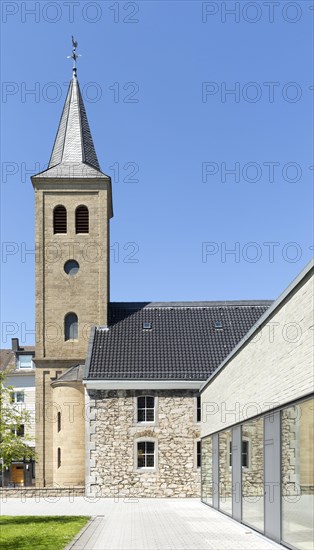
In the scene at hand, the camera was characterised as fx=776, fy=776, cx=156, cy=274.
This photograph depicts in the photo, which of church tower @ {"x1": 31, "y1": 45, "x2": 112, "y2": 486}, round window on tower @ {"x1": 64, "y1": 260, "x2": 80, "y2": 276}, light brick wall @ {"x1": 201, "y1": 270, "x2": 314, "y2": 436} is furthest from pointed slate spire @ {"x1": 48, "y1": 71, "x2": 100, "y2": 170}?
light brick wall @ {"x1": 201, "y1": 270, "x2": 314, "y2": 436}

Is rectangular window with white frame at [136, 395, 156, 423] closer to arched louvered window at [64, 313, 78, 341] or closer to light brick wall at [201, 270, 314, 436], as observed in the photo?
arched louvered window at [64, 313, 78, 341]

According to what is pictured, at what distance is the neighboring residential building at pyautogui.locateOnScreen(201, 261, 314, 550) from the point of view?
13.7 meters

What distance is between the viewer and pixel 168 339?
38.7 meters

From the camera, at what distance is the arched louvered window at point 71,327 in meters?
41.1

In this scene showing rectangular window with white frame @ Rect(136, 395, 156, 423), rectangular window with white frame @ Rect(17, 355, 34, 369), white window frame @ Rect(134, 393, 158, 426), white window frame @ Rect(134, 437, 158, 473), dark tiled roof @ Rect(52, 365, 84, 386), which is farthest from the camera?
rectangular window with white frame @ Rect(17, 355, 34, 369)

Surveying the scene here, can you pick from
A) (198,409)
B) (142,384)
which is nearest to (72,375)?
(142,384)

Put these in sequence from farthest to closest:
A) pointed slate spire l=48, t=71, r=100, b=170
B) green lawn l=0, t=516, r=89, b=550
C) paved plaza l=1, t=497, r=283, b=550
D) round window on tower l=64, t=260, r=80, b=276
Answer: pointed slate spire l=48, t=71, r=100, b=170 < round window on tower l=64, t=260, r=80, b=276 < green lawn l=0, t=516, r=89, b=550 < paved plaza l=1, t=497, r=283, b=550

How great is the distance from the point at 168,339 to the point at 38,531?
1979cm

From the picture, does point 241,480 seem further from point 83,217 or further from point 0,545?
point 83,217

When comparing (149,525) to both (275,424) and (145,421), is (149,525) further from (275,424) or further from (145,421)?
(145,421)

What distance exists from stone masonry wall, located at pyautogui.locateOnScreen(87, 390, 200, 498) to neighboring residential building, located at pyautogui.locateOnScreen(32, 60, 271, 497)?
4cm

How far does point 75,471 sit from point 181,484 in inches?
221

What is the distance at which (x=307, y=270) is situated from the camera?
44.2 feet

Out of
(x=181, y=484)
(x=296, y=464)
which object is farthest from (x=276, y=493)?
(x=181, y=484)
